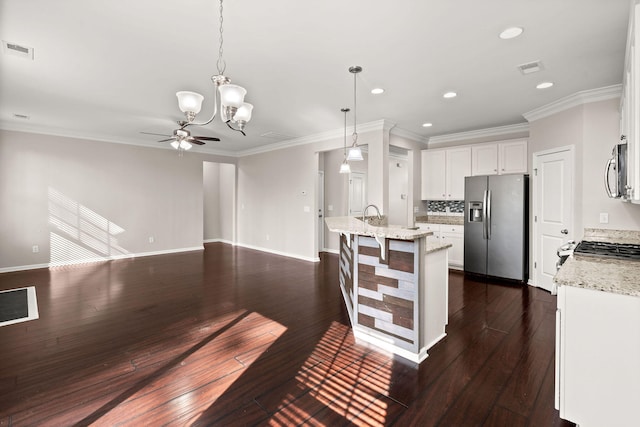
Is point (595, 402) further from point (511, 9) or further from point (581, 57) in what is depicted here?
point (581, 57)

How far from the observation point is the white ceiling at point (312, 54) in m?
2.28

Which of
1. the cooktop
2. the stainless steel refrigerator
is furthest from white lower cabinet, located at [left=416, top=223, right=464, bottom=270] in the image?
the cooktop

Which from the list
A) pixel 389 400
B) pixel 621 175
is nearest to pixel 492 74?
pixel 621 175

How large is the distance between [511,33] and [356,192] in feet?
17.6

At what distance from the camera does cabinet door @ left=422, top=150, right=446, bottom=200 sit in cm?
623

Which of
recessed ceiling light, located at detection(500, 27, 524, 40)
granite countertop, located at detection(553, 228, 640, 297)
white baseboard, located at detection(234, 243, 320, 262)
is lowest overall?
white baseboard, located at detection(234, 243, 320, 262)

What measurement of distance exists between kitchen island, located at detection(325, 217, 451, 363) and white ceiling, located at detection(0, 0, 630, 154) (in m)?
1.72

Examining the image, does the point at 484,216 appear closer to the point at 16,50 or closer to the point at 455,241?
the point at 455,241

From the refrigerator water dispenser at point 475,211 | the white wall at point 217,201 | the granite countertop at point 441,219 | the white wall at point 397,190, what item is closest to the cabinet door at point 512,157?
the refrigerator water dispenser at point 475,211

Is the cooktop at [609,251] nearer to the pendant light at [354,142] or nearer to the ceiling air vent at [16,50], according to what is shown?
the pendant light at [354,142]

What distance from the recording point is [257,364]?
8.20ft

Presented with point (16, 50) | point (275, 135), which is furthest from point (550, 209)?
point (16, 50)

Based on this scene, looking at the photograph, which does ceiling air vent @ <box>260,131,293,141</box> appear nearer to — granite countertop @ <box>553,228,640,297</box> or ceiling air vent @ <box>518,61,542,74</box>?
ceiling air vent @ <box>518,61,542,74</box>

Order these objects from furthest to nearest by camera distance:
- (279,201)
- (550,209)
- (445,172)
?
1. (279,201)
2. (445,172)
3. (550,209)
